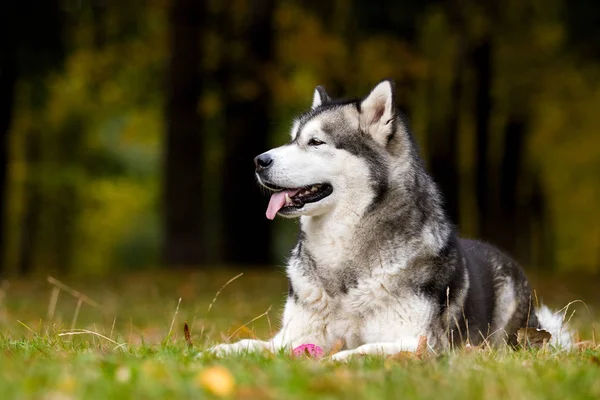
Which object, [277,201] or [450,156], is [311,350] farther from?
[450,156]

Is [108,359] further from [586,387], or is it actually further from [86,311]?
[86,311]

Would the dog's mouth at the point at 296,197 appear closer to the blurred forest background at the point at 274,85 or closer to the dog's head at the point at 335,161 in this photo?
the dog's head at the point at 335,161

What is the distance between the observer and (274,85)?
1950cm

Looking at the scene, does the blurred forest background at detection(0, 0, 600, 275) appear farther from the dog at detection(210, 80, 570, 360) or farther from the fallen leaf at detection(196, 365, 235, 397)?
the fallen leaf at detection(196, 365, 235, 397)

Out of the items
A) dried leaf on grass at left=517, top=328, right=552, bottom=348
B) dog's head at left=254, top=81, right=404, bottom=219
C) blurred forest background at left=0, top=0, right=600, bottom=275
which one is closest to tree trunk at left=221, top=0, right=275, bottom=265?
blurred forest background at left=0, top=0, right=600, bottom=275

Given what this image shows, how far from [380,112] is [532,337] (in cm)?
196

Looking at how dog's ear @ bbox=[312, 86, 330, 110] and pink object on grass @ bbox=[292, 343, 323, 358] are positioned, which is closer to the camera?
pink object on grass @ bbox=[292, 343, 323, 358]

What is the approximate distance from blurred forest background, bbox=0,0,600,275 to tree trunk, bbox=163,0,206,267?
0.03m

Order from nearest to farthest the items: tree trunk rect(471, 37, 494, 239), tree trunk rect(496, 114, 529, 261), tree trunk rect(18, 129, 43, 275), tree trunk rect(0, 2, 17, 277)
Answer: tree trunk rect(0, 2, 17, 277) < tree trunk rect(471, 37, 494, 239) < tree trunk rect(496, 114, 529, 261) < tree trunk rect(18, 129, 43, 275)

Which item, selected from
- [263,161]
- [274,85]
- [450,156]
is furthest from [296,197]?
[450,156]

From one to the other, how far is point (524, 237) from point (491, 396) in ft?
90.3

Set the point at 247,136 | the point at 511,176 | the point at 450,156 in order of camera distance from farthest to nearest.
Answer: the point at 511,176, the point at 450,156, the point at 247,136

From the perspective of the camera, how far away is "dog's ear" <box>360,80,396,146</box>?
623 centimetres

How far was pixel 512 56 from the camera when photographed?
24.0m
